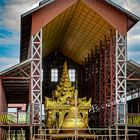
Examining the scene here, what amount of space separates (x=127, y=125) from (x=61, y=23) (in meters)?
11.3

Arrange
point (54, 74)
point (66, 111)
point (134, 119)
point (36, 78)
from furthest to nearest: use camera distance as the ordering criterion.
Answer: point (54, 74) < point (66, 111) < point (134, 119) < point (36, 78)

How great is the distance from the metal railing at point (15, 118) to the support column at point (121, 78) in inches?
265

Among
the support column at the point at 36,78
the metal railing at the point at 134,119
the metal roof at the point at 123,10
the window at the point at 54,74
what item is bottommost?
the metal railing at the point at 134,119

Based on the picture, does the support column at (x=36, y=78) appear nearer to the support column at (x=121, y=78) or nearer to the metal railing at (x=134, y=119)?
the support column at (x=121, y=78)

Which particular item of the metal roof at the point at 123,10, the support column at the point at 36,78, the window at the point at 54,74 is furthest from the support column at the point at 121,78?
the window at the point at 54,74

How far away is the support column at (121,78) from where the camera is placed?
36000 mm

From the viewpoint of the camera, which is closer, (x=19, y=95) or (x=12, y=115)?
(x=12, y=115)

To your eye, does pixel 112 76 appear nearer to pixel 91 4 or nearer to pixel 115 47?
pixel 115 47

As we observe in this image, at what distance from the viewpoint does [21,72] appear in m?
38.0

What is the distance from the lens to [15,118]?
36.5m

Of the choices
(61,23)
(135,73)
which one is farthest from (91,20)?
(135,73)

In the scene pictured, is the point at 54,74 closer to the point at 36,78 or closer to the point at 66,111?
the point at 66,111

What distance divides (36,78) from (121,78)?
6.41 meters

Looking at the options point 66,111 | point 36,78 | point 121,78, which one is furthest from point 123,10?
point 66,111
